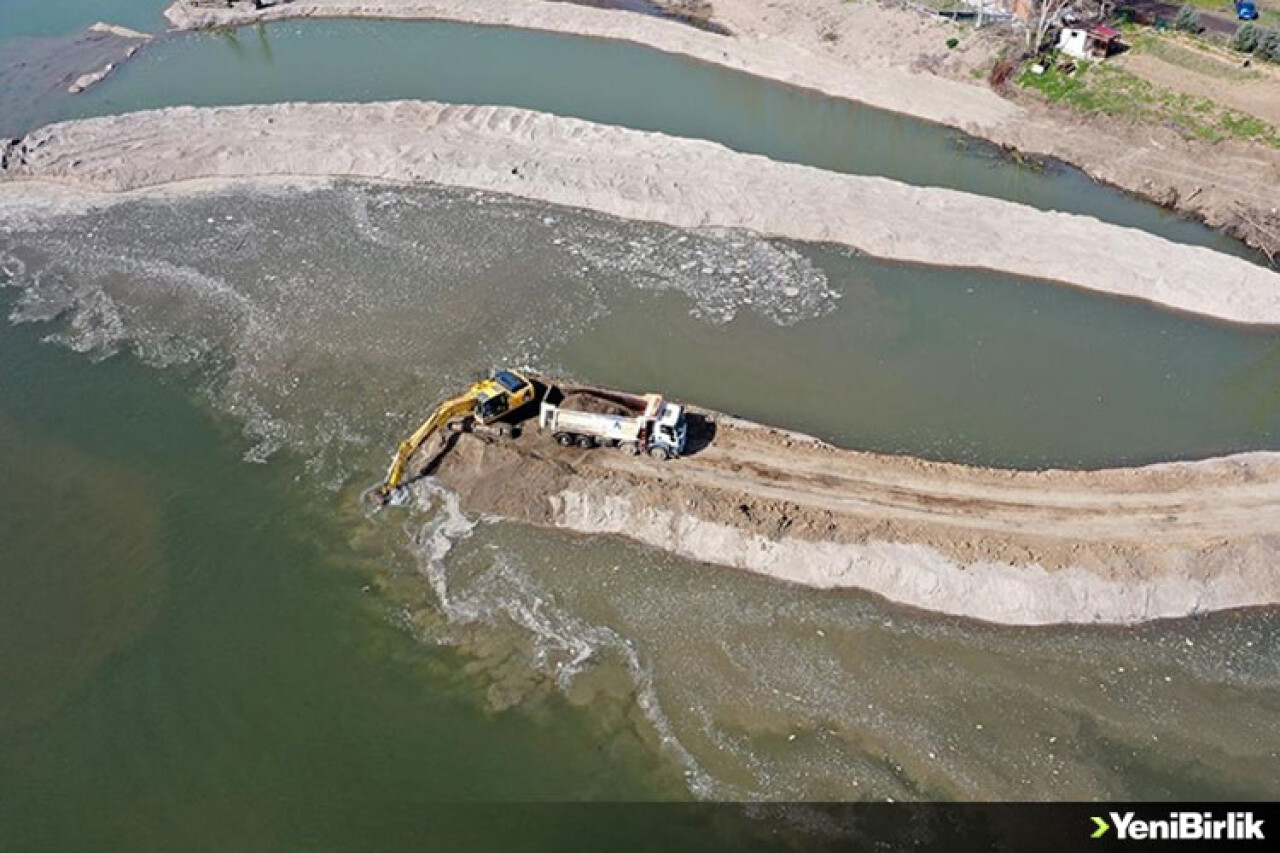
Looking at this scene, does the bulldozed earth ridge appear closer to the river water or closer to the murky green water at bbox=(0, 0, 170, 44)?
the river water

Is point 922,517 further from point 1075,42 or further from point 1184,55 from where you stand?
point 1184,55

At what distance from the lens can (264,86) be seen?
53688mm

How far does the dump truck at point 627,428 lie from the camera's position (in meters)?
27.6

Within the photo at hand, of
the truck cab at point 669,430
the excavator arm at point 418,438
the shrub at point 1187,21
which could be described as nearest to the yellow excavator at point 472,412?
the excavator arm at point 418,438

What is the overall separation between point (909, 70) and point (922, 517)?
3789cm

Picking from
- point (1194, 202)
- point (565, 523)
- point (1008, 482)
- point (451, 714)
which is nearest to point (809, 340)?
point (1008, 482)

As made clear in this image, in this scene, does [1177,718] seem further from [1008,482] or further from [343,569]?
[343,569]

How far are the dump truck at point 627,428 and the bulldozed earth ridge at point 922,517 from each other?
0.43 metres

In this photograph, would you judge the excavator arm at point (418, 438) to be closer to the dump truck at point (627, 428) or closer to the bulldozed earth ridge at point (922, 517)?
the bulldozed earth ridge at point (922, 517)

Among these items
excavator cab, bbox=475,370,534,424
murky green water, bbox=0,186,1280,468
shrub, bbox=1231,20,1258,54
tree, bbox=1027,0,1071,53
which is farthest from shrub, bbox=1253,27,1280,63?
excavator cab, bbox=475,370,534,424

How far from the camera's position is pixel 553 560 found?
26.4 m

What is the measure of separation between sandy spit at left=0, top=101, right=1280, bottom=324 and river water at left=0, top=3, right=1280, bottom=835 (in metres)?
1.45

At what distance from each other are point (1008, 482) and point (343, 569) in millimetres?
21545

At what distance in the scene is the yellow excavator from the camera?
1107 inches
